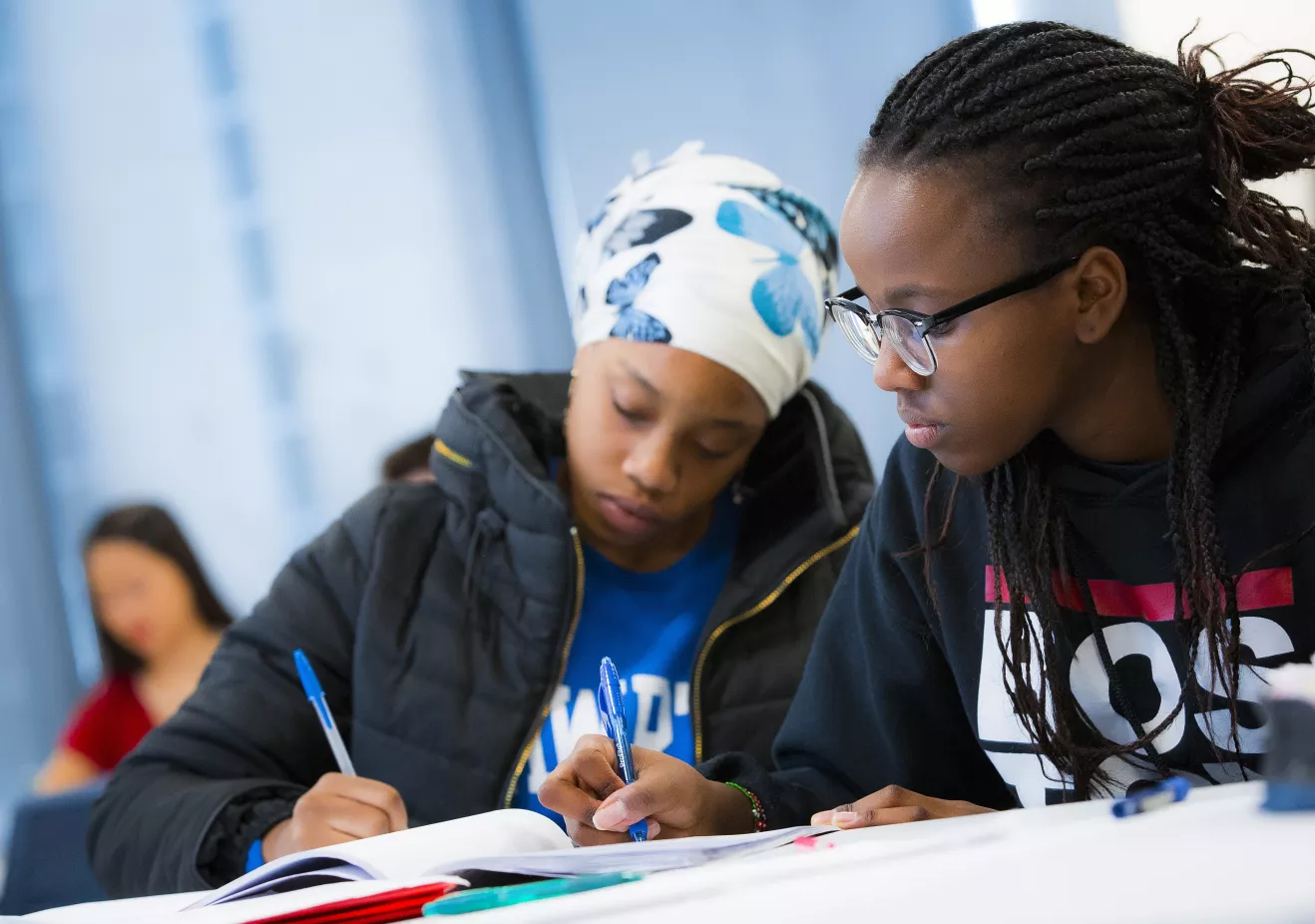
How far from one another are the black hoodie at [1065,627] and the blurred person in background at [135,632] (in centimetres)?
190

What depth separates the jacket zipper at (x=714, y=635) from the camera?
138 cm

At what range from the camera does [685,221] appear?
1.50 metres

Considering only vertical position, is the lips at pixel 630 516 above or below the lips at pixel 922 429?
below

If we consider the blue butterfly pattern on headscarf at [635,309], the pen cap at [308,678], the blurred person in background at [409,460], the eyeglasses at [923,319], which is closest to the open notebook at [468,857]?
the eyeglasses at [923,319]

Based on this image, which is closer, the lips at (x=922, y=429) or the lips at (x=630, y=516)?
the lips at (x=922, y=429)

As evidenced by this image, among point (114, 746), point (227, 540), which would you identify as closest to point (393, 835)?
point (227, 540)

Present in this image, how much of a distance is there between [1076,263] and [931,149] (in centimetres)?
14

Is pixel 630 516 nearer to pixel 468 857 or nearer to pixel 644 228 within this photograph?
pixel 644 228

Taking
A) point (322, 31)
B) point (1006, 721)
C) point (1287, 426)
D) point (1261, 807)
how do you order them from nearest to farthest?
1. point (1261, 807)
2. point (1287, 426)
3. point (1006, 721)
4. point (322, 31)

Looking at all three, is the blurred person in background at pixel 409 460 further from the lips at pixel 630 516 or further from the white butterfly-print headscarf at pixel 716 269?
the lips at pixel 630 516

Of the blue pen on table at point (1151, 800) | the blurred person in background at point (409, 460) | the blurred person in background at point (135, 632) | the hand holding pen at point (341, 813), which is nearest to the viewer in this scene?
the blue pen on table at point (1151, 800)

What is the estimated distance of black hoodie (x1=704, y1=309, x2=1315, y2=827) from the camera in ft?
3.02

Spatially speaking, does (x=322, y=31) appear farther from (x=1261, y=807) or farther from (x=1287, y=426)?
(x=1261, y=807)

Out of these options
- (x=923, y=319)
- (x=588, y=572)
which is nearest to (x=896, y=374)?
(x=923, y=319)
